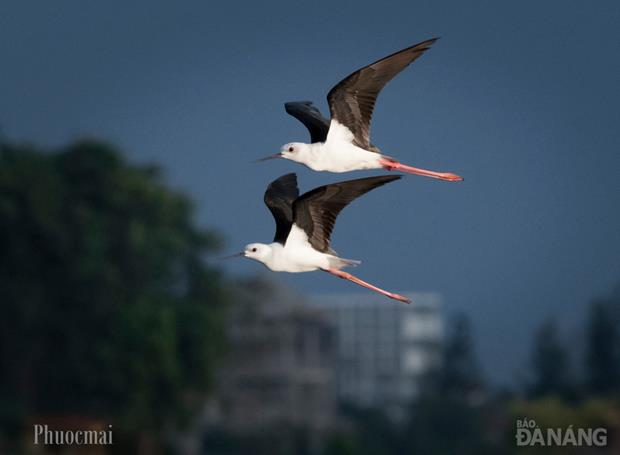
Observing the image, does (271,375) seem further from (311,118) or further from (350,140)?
(350,140)

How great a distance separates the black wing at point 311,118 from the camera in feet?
44.3

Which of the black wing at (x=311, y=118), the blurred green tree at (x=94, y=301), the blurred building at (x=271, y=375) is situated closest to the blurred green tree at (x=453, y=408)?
the blurred building at (x=271, y=375)

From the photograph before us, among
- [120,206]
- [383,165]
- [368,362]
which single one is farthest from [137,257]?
[368,362]

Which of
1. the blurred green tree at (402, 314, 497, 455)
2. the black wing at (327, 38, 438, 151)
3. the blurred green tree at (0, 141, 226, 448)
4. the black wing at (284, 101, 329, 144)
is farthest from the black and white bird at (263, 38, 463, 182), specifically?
the blurred green tree at (0, 141, 226, 448)

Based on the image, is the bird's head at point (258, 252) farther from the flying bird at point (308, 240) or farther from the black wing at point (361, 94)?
the black wing at point (361, 94)

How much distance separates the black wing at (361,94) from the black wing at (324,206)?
0.87m

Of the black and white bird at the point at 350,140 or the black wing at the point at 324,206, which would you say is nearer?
the black wing at the point at 324,206

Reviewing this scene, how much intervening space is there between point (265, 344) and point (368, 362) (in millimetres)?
50420

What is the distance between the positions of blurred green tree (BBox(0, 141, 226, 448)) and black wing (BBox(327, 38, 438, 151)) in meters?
26.9

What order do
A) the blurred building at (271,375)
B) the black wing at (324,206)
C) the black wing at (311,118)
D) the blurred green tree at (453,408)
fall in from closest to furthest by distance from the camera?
the black wing at (324,206), the black wing at (311,118), the blurred green tree at (453,408), the blurred building at (271,375)

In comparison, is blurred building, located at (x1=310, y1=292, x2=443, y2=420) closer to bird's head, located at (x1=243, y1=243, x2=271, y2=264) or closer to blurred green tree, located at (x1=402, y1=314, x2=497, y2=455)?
blurred green tree, located at (x1=402, y1=314, x2=497, y2=455)

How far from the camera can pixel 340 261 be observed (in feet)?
41.2

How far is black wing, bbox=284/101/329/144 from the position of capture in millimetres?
13516

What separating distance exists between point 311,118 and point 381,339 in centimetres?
10816
